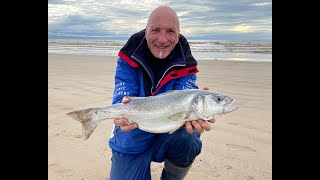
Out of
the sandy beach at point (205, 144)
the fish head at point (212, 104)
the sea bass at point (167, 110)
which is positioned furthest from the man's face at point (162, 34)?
the sandy beach at point (205, 144)

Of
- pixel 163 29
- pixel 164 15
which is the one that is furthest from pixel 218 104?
pixel 164 15

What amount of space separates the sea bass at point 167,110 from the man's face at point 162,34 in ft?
2.22

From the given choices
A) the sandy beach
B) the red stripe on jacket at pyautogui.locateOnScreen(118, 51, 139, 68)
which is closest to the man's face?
the red stripe on jacket at pyautogui.locateOnScreen(118, 51, 139, 68)

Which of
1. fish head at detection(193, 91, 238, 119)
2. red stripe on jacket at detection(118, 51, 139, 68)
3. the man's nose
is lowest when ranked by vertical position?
fish head at detection(193, 91, 238, 119)

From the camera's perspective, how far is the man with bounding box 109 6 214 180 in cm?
364

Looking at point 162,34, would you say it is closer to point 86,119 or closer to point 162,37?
point 162,37

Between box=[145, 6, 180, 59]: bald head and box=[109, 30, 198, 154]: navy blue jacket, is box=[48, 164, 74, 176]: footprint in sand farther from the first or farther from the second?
box=[145, 6, 180, 59]: bald head

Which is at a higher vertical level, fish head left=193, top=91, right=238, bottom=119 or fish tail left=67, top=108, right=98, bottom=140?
fish head left=193, top=91, right=238, bottom=119

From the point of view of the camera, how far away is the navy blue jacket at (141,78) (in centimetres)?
371

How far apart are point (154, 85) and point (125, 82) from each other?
332mm

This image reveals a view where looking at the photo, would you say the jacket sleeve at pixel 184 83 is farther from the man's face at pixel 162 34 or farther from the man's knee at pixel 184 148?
the man's knee at pixel 184 148

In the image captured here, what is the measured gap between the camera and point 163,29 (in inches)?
141
